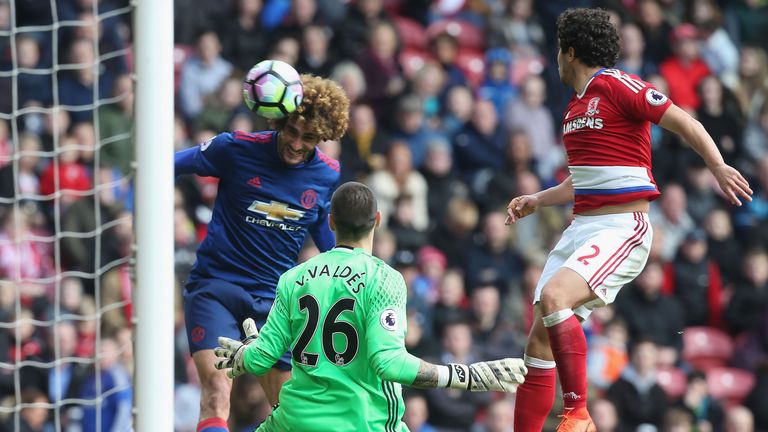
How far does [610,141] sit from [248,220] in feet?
6.54

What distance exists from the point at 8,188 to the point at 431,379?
652 centimetres


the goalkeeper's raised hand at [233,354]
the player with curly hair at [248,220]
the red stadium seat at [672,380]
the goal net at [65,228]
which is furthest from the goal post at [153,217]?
the red stadium seat at [672,380]

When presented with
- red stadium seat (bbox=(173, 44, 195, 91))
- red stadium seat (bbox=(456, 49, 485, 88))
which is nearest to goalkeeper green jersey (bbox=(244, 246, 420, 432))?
red stadium seat (bbox=(173, 44, 195, 91))

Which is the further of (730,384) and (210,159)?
(730,384)

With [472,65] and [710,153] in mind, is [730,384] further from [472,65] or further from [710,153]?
[710,153]

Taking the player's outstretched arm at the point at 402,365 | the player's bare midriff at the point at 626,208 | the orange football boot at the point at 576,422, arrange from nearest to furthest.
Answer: the player's outstretched arm at the point at 402,365, the orange football boot at the point at 576,422, the player's bare midriff at the point at 626,208

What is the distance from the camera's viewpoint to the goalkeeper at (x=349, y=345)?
575 cm

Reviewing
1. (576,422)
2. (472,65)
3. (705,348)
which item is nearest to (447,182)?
(472,65)

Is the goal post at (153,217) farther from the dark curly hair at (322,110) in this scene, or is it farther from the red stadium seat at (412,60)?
the red stadium seat at (412,60)

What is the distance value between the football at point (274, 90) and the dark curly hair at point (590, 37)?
1.40 m

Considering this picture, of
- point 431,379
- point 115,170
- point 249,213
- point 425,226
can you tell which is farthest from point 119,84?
point 431,379

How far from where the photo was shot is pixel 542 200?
7500 mm

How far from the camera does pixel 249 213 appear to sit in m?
7.42

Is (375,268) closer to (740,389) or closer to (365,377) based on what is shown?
(365,377)
